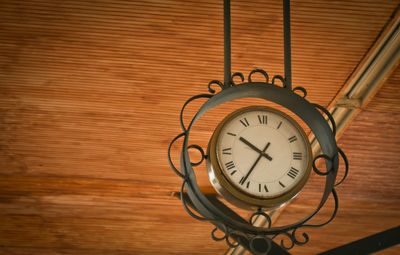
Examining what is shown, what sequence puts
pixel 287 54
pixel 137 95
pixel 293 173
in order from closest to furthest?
pixel 293 173, pixel 287 54, pixel 137 95

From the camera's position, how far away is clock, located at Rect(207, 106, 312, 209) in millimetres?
2846

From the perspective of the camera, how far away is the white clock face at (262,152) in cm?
286

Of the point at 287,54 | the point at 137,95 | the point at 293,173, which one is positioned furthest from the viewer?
the point at 137,95

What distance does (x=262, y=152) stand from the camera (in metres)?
2.91

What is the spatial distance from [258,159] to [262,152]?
4 cm

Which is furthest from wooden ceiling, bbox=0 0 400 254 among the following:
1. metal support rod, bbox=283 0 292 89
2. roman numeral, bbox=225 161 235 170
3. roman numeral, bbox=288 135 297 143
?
roman numeral, bbox=225 161 235 170

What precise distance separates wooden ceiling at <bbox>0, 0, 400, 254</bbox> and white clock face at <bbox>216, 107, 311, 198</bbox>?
1252mm

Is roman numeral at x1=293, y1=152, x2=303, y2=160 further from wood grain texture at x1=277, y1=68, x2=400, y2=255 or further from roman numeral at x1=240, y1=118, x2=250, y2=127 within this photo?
wood grain texture at x1=277, y1=68, x2=400, y2=255

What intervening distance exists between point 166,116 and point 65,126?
0.86 metres

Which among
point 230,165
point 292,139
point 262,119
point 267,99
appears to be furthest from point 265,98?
point 230,165

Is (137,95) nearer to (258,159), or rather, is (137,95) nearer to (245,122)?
(245,122)

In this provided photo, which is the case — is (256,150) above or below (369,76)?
above

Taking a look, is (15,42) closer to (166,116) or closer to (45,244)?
(166,116)

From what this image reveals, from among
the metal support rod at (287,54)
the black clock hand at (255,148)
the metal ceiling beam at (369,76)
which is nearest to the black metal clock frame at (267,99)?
the metal support rod at (287,54)
